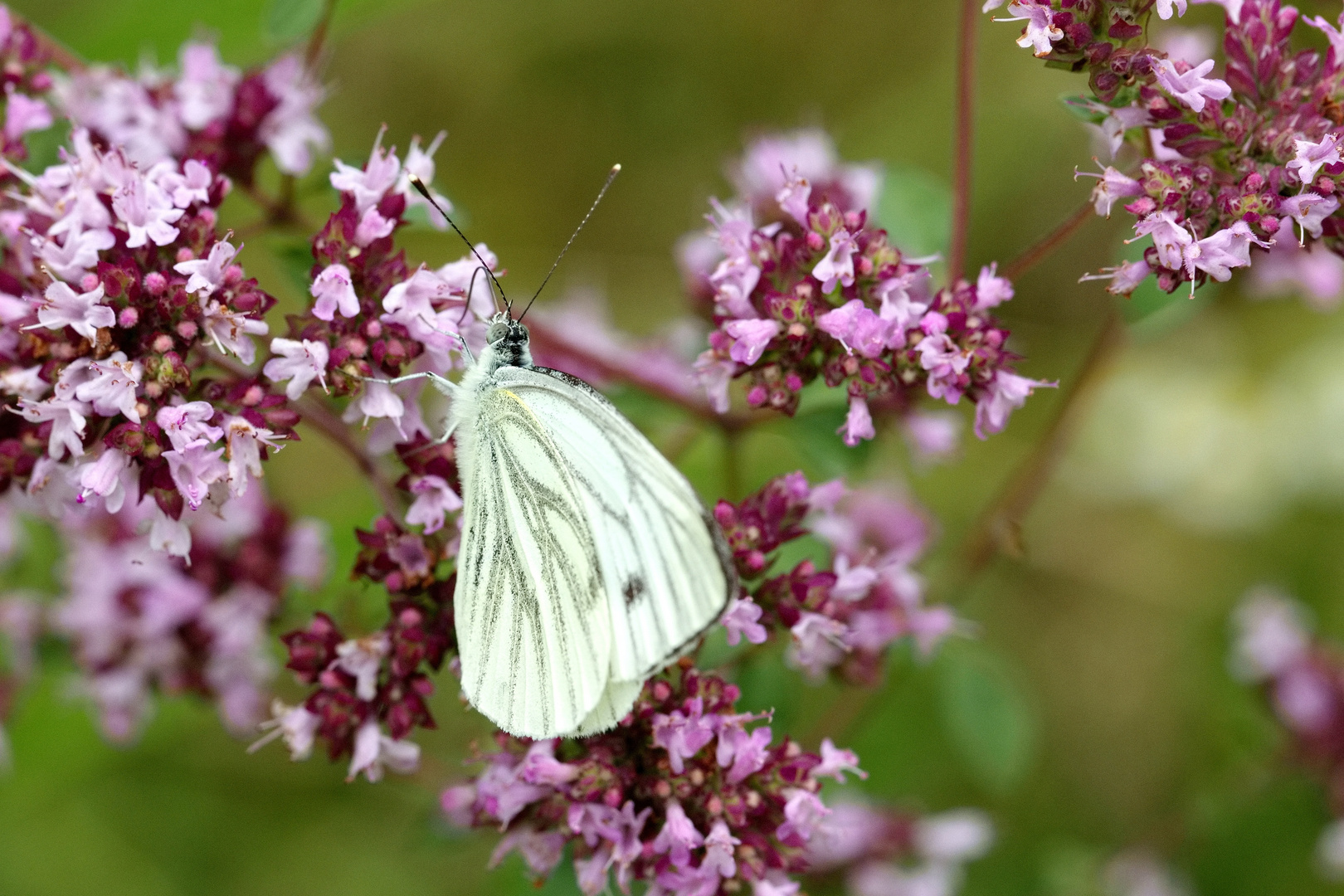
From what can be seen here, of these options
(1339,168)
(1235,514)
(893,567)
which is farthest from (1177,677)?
(1339,168)

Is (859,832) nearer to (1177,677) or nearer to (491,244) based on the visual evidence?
(1177,677)

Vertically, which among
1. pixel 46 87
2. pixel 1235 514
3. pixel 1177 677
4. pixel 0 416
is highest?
pixel 46 87

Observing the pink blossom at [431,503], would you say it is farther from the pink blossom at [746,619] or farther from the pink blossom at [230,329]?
the pink blossom at [746,619]

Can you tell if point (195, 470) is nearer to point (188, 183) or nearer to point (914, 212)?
point (188, 183)

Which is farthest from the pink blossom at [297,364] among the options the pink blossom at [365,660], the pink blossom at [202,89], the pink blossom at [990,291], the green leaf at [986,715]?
the green leaf at [986,715]

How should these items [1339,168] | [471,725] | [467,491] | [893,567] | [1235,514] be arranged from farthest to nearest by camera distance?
[1235,514] → [471,725] → [893,567] → [467,491] → [1339,168]

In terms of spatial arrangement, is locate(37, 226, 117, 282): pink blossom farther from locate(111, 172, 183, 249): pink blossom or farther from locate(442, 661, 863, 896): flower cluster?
locate(442, 661, 863, 896): flower cluster
